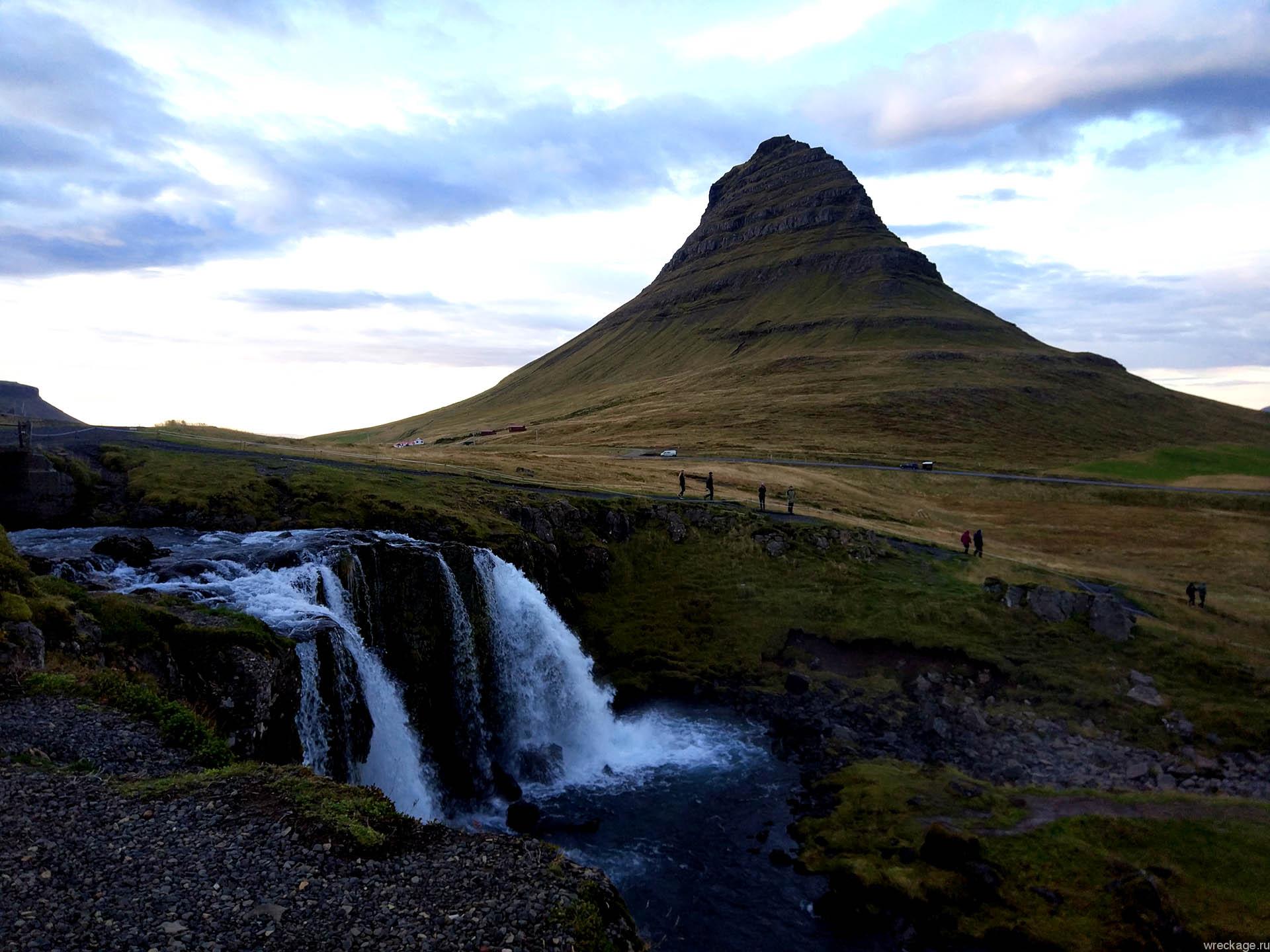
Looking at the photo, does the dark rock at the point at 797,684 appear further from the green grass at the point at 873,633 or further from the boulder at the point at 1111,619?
the boulder at the point at 1111,619

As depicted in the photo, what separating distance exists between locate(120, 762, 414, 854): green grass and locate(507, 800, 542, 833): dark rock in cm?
1407

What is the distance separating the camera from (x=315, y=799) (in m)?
17.2

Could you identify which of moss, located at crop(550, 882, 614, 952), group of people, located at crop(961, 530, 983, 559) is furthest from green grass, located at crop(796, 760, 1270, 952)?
group of people, located at crop(961, 530, 983, 559)

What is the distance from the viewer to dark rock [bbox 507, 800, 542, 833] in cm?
3080

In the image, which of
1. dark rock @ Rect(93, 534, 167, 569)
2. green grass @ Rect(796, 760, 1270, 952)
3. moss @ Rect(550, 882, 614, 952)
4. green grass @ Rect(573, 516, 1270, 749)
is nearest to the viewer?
moss @ Rect(550, 882, 614, 952)

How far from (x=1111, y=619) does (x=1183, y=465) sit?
106880 millimetres

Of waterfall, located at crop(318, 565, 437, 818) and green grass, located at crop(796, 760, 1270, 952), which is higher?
waterfall, located at crop(318, 565, 437, 818)

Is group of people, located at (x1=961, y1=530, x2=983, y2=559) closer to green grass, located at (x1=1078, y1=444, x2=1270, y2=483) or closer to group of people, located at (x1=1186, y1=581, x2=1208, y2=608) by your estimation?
group of people, located at (x1=1186, y1=581, x2=1208, y2=608)

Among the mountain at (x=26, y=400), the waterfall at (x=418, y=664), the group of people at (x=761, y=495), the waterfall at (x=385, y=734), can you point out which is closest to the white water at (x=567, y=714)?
the waterfall at (x=418, y=664)

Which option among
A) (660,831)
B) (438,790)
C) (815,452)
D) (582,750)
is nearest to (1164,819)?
(660,831)

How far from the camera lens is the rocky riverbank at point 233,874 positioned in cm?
1278

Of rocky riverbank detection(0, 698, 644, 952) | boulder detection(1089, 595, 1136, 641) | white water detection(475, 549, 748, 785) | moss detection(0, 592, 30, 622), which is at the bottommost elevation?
white water detection(475, 549, 748, 785)

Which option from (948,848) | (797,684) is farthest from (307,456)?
(948,848)

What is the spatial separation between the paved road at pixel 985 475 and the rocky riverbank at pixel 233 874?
8537 centimetres
